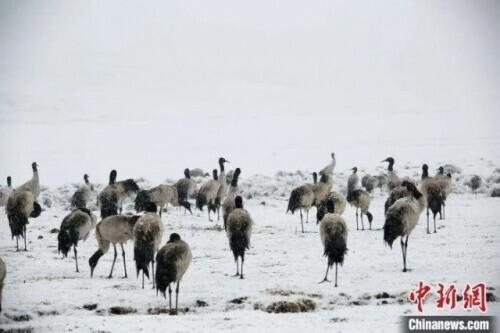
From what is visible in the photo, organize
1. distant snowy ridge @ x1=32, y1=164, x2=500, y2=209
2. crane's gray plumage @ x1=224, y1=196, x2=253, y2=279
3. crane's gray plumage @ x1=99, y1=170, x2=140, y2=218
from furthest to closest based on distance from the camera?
distant snowy ridge @ x1=32, y1=164, x2=500, y2=209 < crane's gray plumage @ x1=99, y1=170, x2=140, y2=218 < crane's gray plumage @ x1=224, y1=196, x2=253, y2=279

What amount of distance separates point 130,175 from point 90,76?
117m

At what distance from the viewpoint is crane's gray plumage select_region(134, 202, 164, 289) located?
1683 centimetres

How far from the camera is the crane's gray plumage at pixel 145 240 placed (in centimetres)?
1683

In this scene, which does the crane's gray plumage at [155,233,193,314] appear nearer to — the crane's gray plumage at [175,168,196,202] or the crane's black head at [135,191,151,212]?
the crane's black head at [135,191,151,212]

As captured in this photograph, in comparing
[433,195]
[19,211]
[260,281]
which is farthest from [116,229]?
[433,195]

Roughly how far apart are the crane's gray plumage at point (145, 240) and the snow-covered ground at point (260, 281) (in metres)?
0.59

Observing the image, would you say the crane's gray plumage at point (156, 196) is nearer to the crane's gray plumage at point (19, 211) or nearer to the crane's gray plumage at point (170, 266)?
the crane's gray plumage at point (19, 211)

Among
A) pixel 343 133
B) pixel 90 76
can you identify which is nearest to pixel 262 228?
pixel 343 133

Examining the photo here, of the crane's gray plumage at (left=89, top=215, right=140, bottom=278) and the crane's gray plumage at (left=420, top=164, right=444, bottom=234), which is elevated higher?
the crane's gray plumage at (left=420, top=164, right=444, bottom=234)

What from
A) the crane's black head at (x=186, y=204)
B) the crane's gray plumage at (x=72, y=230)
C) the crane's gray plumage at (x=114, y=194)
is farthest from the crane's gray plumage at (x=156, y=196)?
the crane's gray plumage at (x=72, y=230)

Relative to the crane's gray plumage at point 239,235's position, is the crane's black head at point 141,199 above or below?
above

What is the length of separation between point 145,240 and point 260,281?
2832 mm

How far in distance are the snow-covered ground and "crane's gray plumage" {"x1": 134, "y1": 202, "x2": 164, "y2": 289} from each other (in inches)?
23.2

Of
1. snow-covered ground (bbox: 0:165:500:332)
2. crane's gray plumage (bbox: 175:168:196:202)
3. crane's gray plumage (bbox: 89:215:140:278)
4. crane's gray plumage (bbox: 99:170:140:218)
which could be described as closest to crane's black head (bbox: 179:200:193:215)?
crane's gray plumage (bbox: 175:168:196:202)
